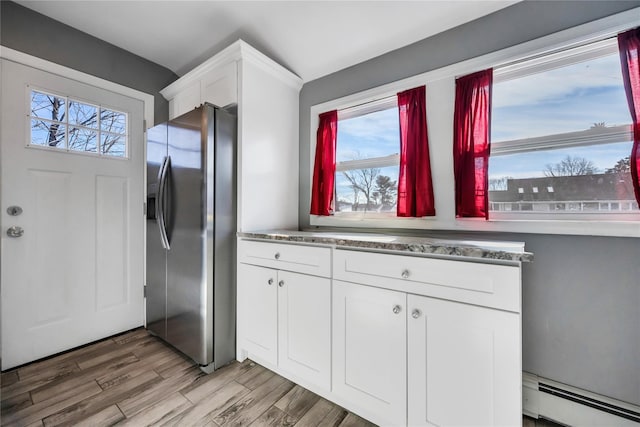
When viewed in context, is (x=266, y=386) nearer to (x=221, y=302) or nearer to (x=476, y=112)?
(x=221, y=302)

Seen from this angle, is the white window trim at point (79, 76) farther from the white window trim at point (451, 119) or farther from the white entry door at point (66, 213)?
the white window trim at point (451, 119)

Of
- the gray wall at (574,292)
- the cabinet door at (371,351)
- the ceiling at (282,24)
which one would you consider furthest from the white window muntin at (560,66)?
the cabinet door at (371,351)

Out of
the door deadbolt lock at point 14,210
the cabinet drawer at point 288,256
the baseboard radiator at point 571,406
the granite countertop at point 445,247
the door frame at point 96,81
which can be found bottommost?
the baseboard radiator at point 571,406

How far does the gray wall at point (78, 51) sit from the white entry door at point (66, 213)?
149mm

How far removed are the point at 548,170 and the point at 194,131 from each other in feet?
7.12

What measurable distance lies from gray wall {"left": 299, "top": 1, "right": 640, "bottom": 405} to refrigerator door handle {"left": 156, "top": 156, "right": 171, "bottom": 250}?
2.15 meters

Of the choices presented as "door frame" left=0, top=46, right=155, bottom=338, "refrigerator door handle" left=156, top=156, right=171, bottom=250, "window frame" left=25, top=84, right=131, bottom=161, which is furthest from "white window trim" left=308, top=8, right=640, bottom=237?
"window frame" left=25, top=84, right=131, bottom=161

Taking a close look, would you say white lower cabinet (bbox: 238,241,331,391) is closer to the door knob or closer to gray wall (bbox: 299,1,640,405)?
gray wall (bbox: 299,1,640,405)

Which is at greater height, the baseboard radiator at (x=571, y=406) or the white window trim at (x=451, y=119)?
the white window trim at (x=451, y=119)

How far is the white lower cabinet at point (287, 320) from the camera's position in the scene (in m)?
1.45

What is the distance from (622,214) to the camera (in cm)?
124

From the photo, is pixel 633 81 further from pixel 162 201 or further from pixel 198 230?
pixel 162 201

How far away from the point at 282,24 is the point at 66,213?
2.15 metres

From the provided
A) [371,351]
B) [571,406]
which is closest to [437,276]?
[371,351]
